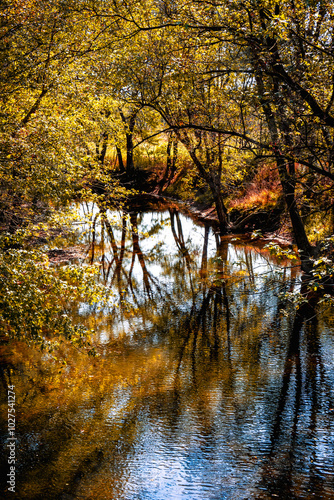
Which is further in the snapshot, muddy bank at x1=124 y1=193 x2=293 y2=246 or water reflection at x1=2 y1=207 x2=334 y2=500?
muddy bank at x1=124 y1=193 x2=293 y2=246

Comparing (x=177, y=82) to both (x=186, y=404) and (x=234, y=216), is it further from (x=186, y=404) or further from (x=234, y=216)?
(x=234, y=216)

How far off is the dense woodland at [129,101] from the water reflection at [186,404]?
5.75 ft

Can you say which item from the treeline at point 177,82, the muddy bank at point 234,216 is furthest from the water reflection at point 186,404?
the muddy bank at point 234,216

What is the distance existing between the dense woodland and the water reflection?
175 cm

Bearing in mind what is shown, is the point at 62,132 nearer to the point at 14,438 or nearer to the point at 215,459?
the point at 14,438

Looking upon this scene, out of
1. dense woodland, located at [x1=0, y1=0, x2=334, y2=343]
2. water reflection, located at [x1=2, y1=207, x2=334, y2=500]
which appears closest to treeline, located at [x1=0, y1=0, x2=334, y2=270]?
dense woodland, located at [x1=0, y1=0, x2=334, y2=343]

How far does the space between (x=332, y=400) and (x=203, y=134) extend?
664 inches

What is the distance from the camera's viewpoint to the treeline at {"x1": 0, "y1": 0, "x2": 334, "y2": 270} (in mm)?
6758

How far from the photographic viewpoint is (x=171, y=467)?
291 inches

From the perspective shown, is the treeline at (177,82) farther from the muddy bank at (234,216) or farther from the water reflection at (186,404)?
the muddy bank at (234,216)

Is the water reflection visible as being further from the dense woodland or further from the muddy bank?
the muddy bank

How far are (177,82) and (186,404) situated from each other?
359 inches

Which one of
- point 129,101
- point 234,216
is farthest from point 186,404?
point 234,216

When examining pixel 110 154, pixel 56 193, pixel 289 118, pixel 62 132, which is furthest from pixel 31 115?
pixel 110 154
